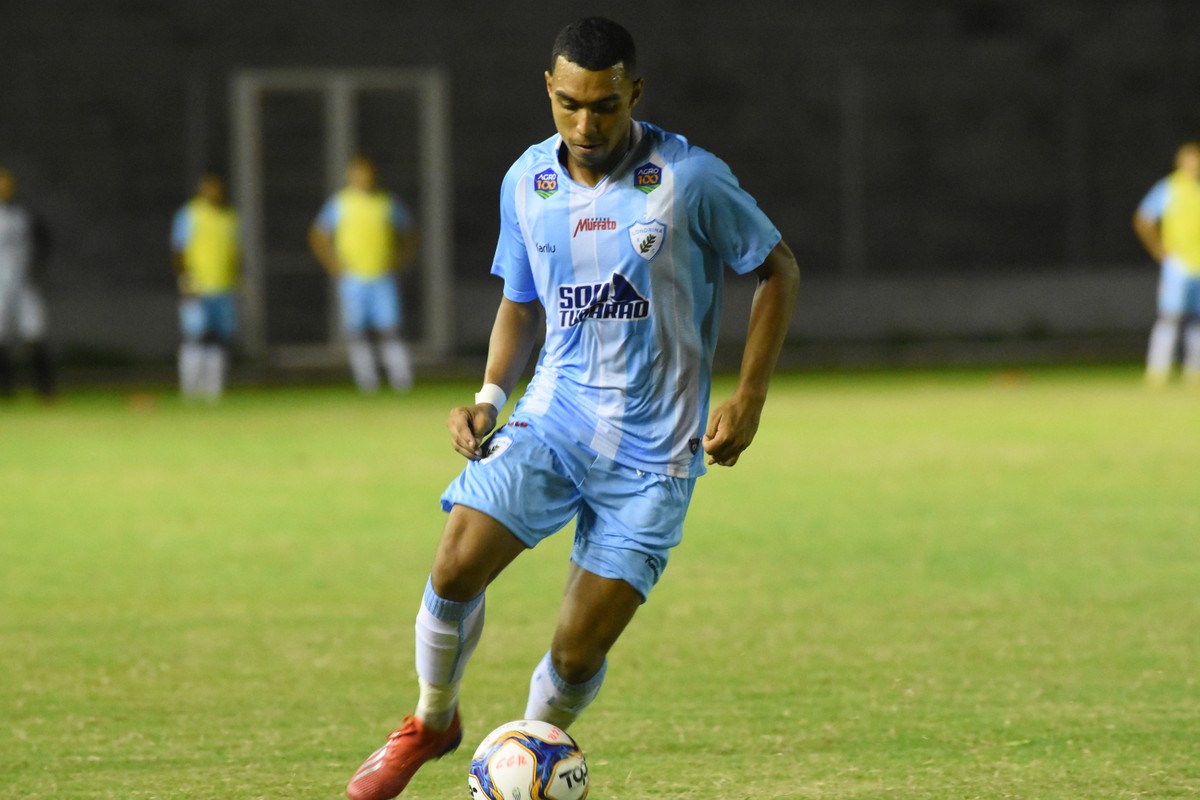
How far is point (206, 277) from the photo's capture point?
20375mm

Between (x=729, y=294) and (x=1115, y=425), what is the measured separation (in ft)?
31.7

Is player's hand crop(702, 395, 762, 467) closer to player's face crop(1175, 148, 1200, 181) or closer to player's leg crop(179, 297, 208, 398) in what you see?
player's leg crop(179, 297, 208, 398)

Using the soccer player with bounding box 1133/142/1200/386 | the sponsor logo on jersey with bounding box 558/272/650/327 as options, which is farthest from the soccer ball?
the soccer player with bounding box 1133/142/1200/386

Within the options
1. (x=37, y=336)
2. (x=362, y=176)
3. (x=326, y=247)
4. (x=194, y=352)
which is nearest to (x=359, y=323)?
(x=326, y=247)

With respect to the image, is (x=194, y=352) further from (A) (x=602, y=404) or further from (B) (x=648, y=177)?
(B) (x=648, y=177)

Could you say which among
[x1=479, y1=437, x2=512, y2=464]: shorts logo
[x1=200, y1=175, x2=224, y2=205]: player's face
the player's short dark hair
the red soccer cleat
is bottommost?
[x1=200, y1=175, x2=224, y2=205]: player's face

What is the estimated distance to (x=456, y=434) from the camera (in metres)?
5.07

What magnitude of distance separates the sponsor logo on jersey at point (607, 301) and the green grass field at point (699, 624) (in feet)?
4.29

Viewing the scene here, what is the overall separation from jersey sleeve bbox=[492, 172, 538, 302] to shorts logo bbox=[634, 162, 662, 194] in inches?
14.3

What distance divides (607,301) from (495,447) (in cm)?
49

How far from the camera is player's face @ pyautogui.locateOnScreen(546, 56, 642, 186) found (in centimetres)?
493

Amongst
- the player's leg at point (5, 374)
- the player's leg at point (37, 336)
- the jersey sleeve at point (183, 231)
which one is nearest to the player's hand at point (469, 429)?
the player's leg at point (37, 336)

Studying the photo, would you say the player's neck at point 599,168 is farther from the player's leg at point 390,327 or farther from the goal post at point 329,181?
the goal post at point 329,181

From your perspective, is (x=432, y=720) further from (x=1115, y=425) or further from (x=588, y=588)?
(x=1115, y=425)
